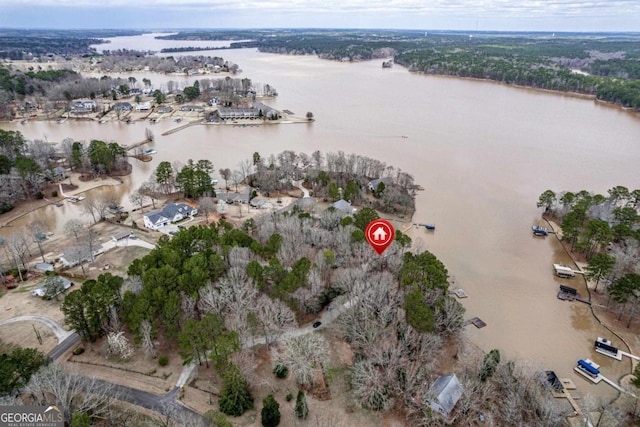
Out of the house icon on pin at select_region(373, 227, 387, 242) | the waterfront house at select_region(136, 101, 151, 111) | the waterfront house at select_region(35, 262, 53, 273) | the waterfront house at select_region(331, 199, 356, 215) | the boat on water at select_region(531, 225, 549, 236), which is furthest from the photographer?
the waterfront house at select_region(136, 101, 151, 111)

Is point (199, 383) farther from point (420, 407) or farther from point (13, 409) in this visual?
point (420, 407)

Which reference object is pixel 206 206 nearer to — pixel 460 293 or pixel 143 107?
pixel 460 293

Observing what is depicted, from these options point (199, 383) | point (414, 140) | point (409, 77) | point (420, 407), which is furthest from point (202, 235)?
point (409, 77)

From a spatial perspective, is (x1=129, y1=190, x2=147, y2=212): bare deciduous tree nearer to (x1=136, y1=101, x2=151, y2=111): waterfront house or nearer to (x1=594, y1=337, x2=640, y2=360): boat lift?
(x1=594, y1=337, x2=640, y2=360): boat lift

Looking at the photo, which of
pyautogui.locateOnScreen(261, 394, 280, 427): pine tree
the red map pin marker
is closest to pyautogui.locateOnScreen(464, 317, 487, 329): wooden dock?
the red map pin marker

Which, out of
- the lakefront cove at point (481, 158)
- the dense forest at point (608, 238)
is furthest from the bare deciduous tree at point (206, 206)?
the dense forest at point (608, 238)

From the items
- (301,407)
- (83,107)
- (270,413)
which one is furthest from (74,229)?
(83,107)
